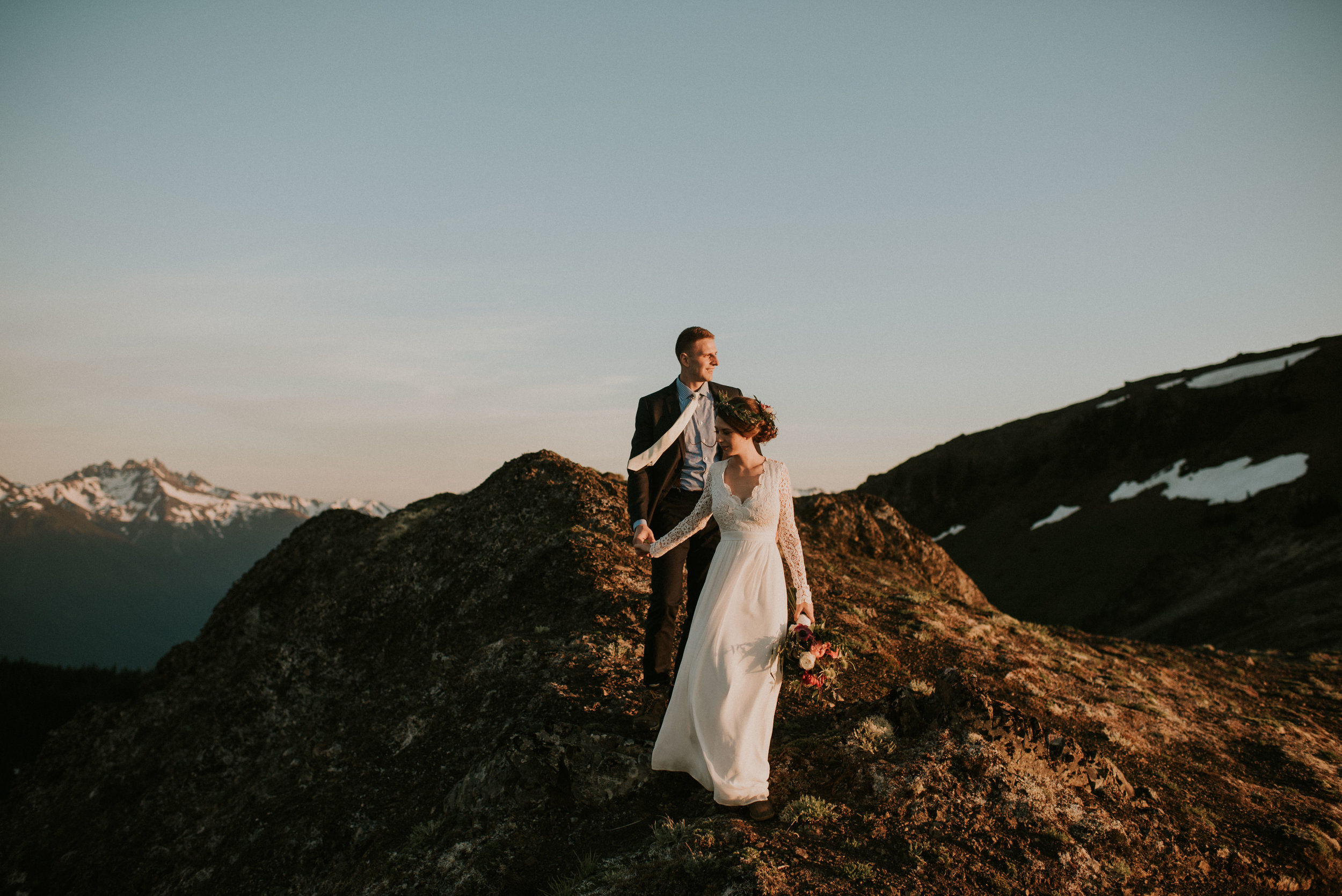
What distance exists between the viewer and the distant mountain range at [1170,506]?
34219 mm

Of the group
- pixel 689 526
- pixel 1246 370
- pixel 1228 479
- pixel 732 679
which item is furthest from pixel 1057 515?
pixel 732 679

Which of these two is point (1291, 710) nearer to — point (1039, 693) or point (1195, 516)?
point (1039, 693)

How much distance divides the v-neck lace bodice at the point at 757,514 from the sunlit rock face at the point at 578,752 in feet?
6.78

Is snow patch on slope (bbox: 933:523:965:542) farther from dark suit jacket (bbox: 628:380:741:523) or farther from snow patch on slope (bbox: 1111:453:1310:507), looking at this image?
dark suit jacket (bbox: 628:380:741:523)

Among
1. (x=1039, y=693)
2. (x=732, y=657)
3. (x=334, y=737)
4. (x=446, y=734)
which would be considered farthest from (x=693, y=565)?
(x=1039, y=693)

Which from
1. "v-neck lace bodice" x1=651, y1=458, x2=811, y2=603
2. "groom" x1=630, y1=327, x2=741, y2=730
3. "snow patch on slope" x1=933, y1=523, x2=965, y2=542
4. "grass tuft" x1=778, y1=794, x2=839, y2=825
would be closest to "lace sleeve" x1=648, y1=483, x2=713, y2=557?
"v-neck lace bodice" x1=651, y1=458, x2=811, y2=603

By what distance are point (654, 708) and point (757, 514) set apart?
2.47 metres

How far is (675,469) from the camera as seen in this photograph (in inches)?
282

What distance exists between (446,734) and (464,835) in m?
2.12

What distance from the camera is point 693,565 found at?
7129 millimetres

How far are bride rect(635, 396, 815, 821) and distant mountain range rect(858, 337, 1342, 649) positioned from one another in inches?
985

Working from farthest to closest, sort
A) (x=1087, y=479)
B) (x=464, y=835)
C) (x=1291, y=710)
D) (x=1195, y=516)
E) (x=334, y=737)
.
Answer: (x=1087, y=479)
(x=1195, y=516)
(x=1291, y=710)
(x=334, y=737)
(x=464, y=835)

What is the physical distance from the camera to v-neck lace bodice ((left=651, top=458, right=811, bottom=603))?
6.24 meters

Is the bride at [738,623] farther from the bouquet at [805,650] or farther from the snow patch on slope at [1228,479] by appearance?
the snow patch on slope at [1228,479]
